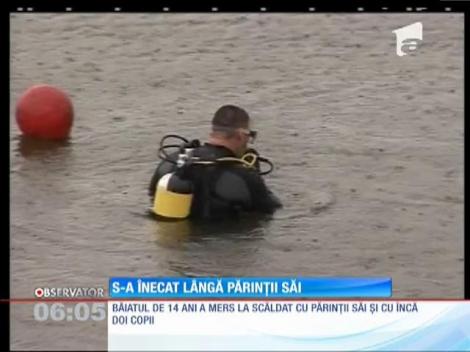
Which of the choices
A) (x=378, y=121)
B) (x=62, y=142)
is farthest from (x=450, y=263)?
(x=62, y=142)

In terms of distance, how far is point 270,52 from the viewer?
8836 millimetres

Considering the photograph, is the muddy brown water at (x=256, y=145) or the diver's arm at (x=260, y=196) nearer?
the muddy brown water at (x=256, y=145)

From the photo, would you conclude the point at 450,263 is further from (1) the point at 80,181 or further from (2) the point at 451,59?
(1) the point at 80,181

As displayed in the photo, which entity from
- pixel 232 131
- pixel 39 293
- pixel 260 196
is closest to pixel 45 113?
pixel 232 131

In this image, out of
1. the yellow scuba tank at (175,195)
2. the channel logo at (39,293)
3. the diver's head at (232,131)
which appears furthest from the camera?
the diver's head at (232,131)

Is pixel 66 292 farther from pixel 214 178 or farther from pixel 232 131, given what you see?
pixel 232 131

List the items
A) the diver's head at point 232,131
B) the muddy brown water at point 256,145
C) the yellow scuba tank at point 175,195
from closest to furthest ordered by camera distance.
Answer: the muddy brown water at point 256,145 → the yellow scuba tank at point 175,195 → the diver's head at point 232,131

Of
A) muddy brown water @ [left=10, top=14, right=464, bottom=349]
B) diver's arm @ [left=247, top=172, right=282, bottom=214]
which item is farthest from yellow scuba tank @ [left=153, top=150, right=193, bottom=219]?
diver's arm @ [left=247, top=172, right=282, bottom=214]

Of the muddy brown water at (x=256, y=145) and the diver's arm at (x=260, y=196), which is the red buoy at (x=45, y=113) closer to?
the muddy brown water at (x=256, y=145)

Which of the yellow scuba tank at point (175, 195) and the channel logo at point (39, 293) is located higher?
the yellow scuba tank at point (175, 195)

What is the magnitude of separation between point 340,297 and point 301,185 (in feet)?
7.81

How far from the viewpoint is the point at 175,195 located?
23.2ft

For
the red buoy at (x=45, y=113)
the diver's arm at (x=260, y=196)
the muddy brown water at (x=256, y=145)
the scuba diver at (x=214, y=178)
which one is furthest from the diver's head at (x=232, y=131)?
the red buoy at (x=45, y=113)

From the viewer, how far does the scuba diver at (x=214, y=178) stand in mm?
7086
